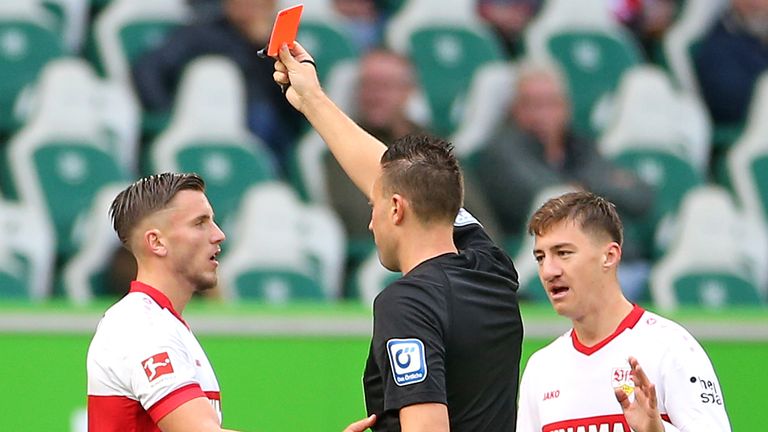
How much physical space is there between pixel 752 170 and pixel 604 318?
472 centimetres

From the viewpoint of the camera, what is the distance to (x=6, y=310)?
613cm

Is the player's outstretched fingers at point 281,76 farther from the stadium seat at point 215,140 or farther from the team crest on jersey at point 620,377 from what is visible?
the stadium seat at point 215,140

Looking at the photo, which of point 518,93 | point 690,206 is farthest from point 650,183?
point 518,93

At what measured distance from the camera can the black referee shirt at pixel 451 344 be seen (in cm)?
336

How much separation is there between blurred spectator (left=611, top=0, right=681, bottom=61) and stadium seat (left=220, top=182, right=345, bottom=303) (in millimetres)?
2956

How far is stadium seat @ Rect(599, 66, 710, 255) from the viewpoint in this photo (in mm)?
8547

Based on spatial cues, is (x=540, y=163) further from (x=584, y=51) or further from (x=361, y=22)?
(x=361, y=22)

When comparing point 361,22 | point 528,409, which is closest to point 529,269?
point 361,22

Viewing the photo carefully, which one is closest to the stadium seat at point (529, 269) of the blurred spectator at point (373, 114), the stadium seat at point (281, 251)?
the blurred spectator at point (373, 114)

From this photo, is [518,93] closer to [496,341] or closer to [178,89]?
[178,89]

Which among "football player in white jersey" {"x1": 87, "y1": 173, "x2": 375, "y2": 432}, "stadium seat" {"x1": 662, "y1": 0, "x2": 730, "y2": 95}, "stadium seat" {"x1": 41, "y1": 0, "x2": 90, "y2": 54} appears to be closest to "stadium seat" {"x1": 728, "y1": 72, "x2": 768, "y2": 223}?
"stadium seat" {"x1": 662, "y1": 0, "x2": 730, "y2": 95}

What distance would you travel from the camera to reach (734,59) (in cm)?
919

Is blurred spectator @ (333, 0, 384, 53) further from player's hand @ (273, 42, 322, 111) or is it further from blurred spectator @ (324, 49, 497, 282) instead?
player's hand @ (273, 42, 322, 111)

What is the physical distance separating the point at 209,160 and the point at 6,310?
1900 millimetres
